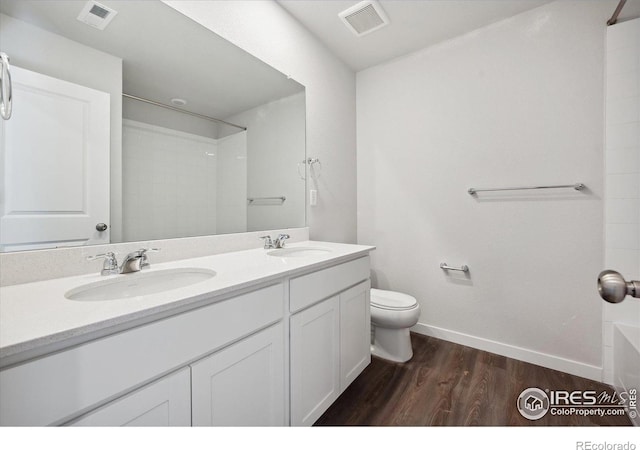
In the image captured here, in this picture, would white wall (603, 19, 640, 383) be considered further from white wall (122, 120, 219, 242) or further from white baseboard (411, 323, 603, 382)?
white wall (122, 120, 219, 242)

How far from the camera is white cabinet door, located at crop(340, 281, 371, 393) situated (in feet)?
4.55

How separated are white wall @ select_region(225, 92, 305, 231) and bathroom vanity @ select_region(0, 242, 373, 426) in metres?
A: 0.50

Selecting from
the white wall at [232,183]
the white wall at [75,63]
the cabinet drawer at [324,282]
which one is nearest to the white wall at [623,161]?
the cabinet drawer at [324,282]

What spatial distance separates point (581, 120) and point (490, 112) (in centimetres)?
50

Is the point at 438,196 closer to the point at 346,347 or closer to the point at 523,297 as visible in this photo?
the point at 523,297

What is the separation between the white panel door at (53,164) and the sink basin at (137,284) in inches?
8.7

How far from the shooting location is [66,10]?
964 millimetres

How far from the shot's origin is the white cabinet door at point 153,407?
1.95 feet

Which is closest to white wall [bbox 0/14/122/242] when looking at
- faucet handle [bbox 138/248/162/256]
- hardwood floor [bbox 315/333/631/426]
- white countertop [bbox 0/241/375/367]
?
faucet handle [bbox 138/248/162/256]

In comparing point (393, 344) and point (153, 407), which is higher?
point (153, 407)

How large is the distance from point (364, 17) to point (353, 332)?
209cm

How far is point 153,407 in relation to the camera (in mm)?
670

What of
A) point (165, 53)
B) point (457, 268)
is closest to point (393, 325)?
point (457, 268)
